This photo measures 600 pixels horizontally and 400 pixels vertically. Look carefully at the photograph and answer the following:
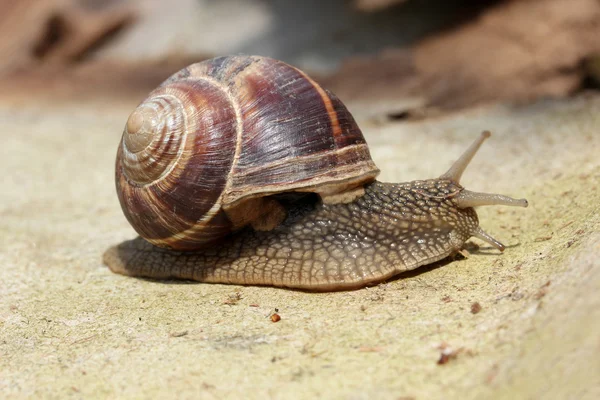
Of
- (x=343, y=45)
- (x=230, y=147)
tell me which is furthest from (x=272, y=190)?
(x=343, y=45)

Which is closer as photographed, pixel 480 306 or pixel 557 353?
pixel 557 353

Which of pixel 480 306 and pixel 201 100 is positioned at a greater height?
pixel 201 100

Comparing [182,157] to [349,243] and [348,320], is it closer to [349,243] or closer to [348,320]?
[349,243]

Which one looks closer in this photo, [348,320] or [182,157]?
[348,320]

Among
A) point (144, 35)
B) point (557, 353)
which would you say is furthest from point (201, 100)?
point (144, 35)

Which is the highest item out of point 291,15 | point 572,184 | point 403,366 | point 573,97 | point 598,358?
point 291,15

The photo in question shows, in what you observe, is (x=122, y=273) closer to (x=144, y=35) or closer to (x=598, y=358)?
(x=598, y=358)

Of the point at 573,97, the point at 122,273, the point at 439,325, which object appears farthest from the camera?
the point at 573,97

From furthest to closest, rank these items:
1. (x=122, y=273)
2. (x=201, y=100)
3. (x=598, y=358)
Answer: (x=122, y=273) → (x=201, y=100) → (x=598, y=358)
